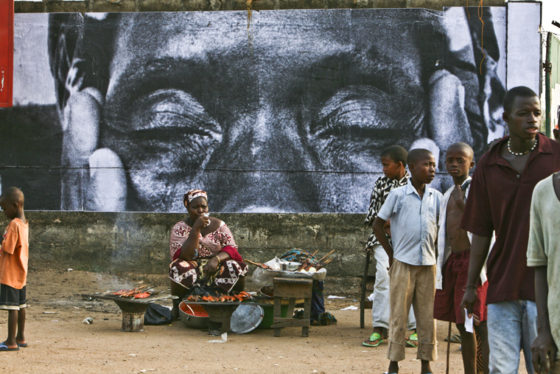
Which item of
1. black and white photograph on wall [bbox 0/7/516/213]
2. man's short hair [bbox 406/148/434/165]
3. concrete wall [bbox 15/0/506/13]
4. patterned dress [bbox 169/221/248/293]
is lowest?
patterned dress [bbox 169/221/248/293]

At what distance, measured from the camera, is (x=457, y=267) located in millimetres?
5551

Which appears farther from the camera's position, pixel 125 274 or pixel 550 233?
pixel 125 274

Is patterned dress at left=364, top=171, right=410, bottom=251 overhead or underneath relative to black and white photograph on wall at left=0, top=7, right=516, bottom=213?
underneath

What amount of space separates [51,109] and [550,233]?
10.1 meters

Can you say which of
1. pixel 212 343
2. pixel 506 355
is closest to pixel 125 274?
pixel 212 343

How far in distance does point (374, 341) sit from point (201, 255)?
2.37 m

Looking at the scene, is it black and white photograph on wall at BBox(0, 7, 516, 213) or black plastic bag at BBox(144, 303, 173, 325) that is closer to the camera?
black plastic bag at BBox(144, 303, 173, 325)

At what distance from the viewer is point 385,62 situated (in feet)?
37.4

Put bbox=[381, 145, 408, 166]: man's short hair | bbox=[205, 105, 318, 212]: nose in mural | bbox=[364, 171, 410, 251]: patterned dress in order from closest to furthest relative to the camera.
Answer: bbox=[381, 145, 408, 166]: man's short hair, bbox=[364, 171, 410, 251]: patterned dress, bbox=[205, 105, 318, 212]: nose in mural

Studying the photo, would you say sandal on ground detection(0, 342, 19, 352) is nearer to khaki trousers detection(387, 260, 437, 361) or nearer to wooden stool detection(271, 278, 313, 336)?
wooden stool detection(271, 278, 313, 336)

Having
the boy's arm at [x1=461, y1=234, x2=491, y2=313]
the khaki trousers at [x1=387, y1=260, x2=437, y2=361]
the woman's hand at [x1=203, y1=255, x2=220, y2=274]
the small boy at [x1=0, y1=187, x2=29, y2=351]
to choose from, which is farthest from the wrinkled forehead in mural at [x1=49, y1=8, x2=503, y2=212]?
the boy's arm at [x1=461, y1=234, x2=491, y2=313]

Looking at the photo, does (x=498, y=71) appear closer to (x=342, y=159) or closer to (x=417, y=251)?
(x=342, y=159)

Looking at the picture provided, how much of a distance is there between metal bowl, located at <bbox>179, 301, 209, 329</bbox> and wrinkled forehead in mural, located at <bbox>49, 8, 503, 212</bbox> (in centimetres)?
323

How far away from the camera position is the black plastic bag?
8.74 meters
